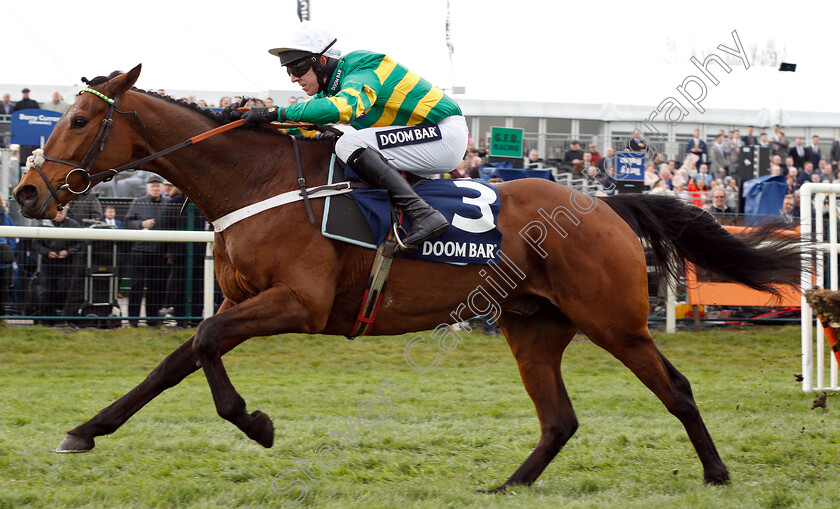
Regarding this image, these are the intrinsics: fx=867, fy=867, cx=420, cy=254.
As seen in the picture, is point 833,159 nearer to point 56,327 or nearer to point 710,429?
point 710,429

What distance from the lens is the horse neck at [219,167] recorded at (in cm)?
428

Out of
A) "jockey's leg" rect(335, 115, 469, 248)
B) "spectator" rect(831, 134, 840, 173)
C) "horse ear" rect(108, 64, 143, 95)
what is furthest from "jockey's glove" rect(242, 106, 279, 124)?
"spectator" rect(831, 134, 840, 173)

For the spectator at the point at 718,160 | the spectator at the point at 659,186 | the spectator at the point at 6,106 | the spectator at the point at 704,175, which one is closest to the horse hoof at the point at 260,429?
the spectator at the point at 659,186

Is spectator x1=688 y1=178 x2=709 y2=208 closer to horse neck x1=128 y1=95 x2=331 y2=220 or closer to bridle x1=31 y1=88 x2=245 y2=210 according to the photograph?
horse neck x1=128 y1=95 x2=331 y2=220

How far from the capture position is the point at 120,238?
27.4 ft

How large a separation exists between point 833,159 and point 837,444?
10.6 m

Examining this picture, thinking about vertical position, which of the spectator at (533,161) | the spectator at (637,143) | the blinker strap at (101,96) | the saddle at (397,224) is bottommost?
the saddle at (397,224)

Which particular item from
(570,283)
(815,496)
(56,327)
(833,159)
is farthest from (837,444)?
(833,159)

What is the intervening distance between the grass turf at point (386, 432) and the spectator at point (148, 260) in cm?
32

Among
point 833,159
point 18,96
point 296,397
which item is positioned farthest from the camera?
point 833,159

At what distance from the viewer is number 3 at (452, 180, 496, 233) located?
442cm

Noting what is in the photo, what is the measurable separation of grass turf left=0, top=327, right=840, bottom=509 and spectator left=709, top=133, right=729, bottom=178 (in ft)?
15.9

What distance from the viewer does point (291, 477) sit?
436cm

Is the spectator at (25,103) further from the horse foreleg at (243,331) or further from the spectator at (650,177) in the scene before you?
the horse foreleg at (243,331)
